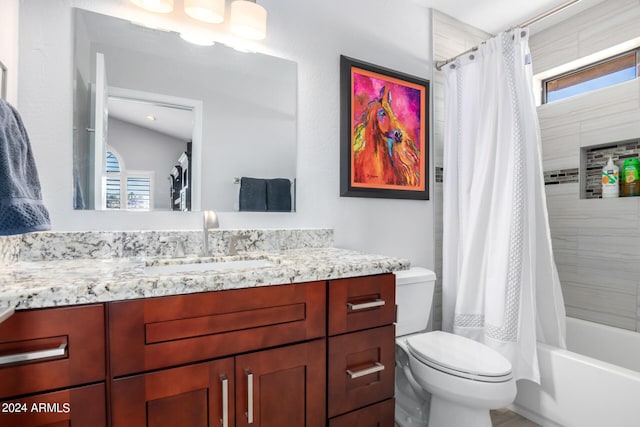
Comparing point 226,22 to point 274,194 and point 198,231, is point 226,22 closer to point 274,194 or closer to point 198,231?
point 274,194

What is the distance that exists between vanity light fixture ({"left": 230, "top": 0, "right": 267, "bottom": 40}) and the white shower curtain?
48.6 inches

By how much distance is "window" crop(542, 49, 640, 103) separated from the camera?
6.88 ft

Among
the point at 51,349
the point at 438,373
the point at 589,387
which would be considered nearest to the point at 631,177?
the point at 589,387

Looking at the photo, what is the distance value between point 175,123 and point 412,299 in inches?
56.6

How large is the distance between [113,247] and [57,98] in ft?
1.97

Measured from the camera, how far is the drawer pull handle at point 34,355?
2.28 feet

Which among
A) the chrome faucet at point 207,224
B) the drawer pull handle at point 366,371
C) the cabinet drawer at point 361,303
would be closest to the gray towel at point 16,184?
the chrome faucet at point 207,224

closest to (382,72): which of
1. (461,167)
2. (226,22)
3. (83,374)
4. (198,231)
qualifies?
(461,167)

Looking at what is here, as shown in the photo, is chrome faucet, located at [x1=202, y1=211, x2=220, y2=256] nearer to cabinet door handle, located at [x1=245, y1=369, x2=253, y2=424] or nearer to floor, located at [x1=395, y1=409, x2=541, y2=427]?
cabinet door handle, located at [x1=245, y1=369, x2=253, y2=424]

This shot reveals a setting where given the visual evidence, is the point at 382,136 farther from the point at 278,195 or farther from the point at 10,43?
the point at 10,43

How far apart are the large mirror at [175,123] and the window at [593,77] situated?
6.77 feet

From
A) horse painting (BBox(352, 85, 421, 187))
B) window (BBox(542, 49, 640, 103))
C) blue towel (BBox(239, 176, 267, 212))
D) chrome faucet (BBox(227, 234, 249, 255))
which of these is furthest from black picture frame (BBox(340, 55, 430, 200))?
window (BBox(542, 49, 640, 103))

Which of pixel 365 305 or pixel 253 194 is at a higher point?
pixel 253 194

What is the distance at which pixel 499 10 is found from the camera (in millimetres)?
2209
